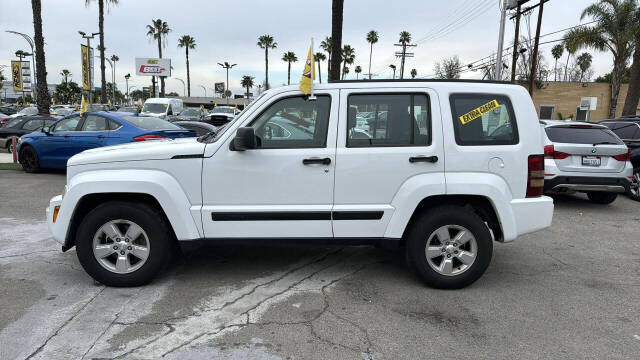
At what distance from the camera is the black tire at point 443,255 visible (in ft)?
13.7

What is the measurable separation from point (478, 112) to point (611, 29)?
83.9ft

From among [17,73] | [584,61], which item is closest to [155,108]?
[17,73]

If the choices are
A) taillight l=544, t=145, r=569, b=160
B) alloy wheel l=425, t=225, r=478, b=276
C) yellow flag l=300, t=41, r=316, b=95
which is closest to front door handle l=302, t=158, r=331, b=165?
yellow flag l=300, t=41, r=316, b=95

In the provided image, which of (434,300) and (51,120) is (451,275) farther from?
(51,120)

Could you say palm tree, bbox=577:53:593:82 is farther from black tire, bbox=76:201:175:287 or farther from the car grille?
black tire, bbox=76:201:175:287

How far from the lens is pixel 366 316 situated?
3758 millimetres

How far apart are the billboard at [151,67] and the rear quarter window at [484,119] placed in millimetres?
55142

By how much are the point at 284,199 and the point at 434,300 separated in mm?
1631

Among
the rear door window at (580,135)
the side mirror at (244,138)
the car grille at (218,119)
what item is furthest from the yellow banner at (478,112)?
the car grille at (218,119)

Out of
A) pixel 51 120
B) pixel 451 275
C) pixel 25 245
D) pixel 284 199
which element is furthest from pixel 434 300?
pixel 51 120

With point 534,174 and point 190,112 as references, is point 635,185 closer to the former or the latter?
point 534,174

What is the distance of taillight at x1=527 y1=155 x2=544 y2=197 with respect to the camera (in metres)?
4.22

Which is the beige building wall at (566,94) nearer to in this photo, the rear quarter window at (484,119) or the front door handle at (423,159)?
the rear quarter window at (484,119)

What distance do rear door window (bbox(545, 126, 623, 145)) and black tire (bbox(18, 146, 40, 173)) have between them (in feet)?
37.9
